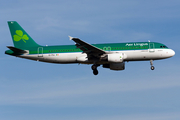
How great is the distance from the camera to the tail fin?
54625 millimetres

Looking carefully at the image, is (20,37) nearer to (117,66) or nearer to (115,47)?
(115,47)

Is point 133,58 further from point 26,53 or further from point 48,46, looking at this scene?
point 26,53

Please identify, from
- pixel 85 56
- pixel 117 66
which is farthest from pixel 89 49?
pixel 117 66

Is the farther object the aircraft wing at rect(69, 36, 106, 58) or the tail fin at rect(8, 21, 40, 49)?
the tail fin at rect(8, 21, 40, 49)

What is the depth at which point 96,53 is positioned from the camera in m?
49.8

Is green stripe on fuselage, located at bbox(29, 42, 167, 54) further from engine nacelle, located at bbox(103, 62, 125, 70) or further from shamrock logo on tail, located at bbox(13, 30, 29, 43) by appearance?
shamrock logo on tail, located at bbox(13, 30, 29, 43)

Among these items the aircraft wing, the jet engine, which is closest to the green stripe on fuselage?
the jet engine

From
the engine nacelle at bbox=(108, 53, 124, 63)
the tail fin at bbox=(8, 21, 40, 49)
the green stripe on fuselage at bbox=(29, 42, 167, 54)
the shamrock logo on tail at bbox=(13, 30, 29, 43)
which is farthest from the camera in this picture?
the shamrock logo on tail at bbox=(13, 30, 29, 43)

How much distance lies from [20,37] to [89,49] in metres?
13.3

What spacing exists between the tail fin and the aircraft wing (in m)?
9.40

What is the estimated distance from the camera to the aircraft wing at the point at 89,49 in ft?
156

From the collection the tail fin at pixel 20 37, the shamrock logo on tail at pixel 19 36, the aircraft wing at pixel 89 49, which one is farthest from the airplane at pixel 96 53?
the shamrock logo on tail at pixel 19 36

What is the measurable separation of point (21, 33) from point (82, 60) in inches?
491

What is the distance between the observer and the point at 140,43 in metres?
51.0
